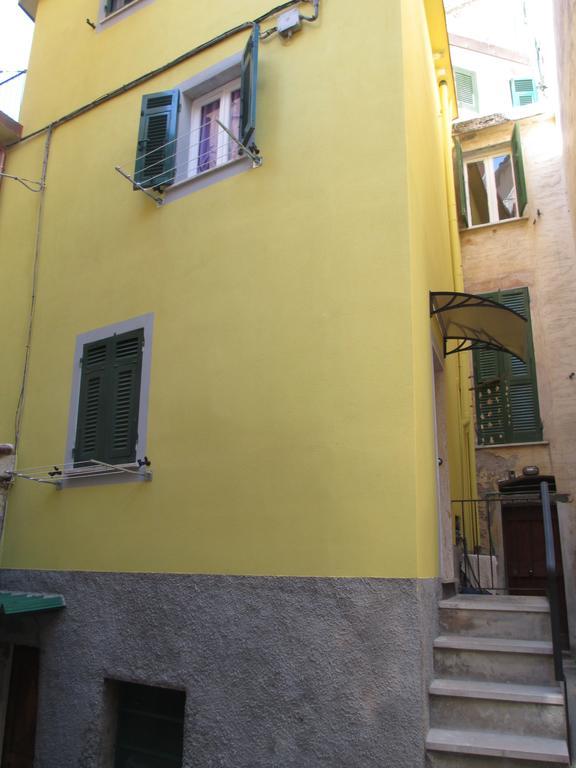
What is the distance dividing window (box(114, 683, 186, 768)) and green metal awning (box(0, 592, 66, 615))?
96 centimetres

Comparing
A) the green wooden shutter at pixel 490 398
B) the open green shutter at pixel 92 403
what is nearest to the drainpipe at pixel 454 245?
the green wooden shutter at pixel 490 398

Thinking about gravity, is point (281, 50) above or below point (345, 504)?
above

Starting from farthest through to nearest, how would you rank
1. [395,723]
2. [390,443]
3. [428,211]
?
[428,211], [390,443], [395,723]

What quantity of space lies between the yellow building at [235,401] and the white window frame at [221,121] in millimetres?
24

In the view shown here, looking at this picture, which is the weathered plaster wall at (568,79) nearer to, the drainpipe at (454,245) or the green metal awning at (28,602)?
the drainpipe at (454,245)

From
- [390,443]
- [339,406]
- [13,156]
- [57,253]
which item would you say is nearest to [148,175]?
[57,253]

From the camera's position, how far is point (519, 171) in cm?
1162

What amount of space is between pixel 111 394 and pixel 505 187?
8.62m

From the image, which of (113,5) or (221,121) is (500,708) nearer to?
(221,121)

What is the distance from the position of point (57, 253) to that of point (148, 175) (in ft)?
5.09

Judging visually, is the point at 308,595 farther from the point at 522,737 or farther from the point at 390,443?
the point at 522,737

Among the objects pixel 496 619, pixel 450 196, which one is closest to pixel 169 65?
pixel 450 196

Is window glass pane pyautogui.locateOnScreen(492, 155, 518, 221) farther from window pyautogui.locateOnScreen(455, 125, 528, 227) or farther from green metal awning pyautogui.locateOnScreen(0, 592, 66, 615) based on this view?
green metal awning pyautogui.locateOnScreen(0, 592, 66, 615)

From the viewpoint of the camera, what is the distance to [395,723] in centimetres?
441
